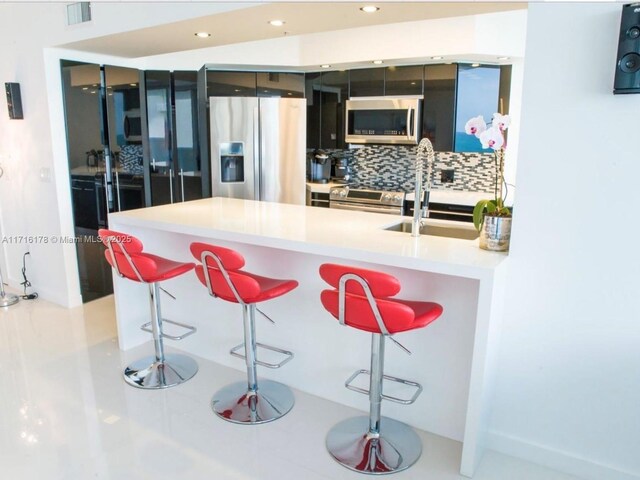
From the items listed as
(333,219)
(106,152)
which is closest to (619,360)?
(333,219)

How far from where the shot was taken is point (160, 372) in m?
3.09

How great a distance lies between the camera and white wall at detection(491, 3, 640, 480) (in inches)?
76.1

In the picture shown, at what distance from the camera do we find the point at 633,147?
6.24 feet

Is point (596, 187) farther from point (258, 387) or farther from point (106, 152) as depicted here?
point (106, 152)

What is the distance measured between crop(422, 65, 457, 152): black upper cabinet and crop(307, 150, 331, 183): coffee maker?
1298 mm

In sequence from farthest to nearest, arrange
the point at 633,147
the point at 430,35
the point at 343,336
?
the point at 430,35 → the point at 343,336 → the point at 633,147

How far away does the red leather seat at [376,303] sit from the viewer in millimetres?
1966

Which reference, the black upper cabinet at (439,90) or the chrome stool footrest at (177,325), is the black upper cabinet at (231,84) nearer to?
the black upper cabinet at (439,90)

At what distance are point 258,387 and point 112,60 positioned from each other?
10.6 ft

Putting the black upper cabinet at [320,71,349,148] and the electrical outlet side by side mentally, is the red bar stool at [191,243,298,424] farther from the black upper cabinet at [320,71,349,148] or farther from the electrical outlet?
the electrical outlet

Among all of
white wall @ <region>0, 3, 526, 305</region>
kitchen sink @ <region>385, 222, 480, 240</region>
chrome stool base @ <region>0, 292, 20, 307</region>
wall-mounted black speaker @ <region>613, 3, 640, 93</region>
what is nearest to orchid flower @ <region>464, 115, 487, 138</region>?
wall-mounted black speaker @ <region>613, 3, 640, 93</region>

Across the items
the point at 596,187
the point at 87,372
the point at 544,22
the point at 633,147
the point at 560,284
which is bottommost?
the point at 87,372

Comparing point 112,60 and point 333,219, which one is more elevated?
point 112,60

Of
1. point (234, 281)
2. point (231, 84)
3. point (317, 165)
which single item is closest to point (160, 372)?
point (234, 281)
